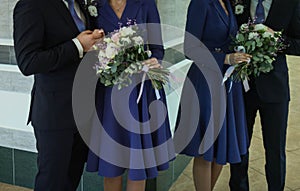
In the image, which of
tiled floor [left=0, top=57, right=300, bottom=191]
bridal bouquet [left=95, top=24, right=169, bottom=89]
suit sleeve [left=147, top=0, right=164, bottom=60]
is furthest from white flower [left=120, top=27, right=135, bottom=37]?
tiled floor [left=0, top=57, right=300, bottom=191]

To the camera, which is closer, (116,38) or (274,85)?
(116,38)

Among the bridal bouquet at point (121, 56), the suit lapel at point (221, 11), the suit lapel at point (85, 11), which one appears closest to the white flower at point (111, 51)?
the bridal bouquet at point (121, 56)

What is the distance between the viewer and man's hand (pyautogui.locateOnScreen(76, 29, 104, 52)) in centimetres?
181

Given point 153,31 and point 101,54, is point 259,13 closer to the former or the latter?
point 153,31

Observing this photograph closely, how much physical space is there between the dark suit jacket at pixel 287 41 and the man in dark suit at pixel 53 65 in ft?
3.40

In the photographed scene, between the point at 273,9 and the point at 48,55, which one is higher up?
the point at 273,9

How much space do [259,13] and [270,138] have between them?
2.59 ft

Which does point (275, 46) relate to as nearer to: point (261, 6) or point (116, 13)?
point (261, 6)

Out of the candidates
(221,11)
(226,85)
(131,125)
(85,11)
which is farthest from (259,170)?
(85,11)

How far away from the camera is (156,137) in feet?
6.85

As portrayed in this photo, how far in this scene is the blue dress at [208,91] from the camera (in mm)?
2256

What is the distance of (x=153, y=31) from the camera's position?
80.9 inches

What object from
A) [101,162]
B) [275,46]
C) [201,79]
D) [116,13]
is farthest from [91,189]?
[275,46]

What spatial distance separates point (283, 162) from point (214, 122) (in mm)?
633
